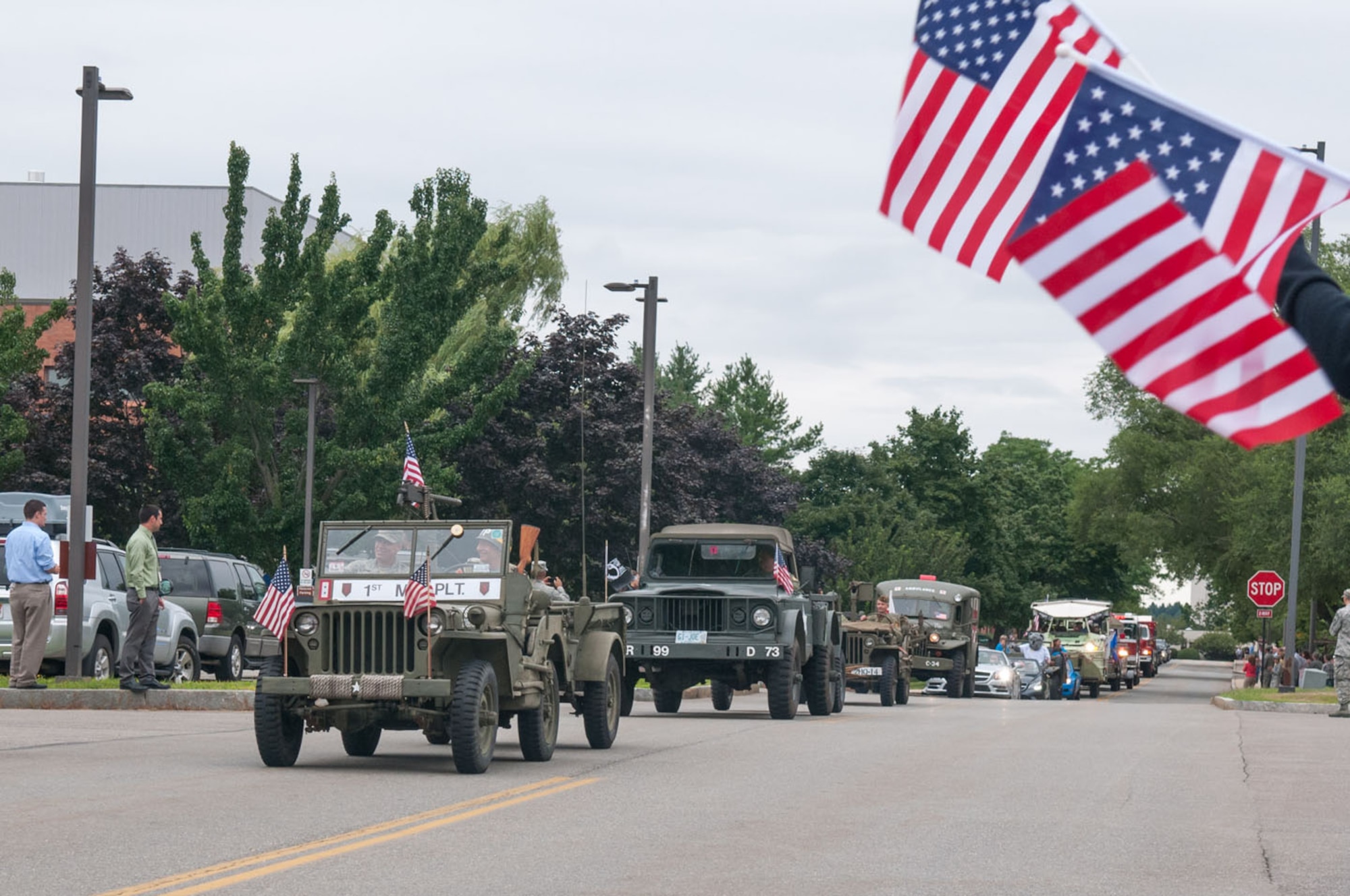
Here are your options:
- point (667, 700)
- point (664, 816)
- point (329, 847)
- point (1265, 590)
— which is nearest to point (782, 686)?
point (667, 700)

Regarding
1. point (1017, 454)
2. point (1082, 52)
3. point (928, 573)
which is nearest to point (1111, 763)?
point (1082, 52)

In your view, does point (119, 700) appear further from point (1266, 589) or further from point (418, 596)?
point (1266, 589)

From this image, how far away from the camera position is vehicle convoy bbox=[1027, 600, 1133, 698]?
177 ft

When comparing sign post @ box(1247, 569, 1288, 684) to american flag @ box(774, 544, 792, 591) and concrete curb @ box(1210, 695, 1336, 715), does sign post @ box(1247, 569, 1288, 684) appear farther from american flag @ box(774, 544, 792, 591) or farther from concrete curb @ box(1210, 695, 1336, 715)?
american flag @ box(774, 544, 792, 591)

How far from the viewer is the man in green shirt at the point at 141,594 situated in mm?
20766

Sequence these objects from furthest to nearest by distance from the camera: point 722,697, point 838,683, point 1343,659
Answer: point 1343,659 → point 722,697 → point 838,683

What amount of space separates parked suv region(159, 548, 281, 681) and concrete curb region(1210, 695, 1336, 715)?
649 inches

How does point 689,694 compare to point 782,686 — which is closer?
point 782,686

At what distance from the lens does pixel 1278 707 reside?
33625mm

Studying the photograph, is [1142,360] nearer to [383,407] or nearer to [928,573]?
[383,407]

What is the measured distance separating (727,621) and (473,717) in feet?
34.5

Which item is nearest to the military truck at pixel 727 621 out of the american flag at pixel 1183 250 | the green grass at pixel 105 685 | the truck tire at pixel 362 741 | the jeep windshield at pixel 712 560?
the jeep windshield at pixel 712 560

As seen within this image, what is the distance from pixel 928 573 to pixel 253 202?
30912mm

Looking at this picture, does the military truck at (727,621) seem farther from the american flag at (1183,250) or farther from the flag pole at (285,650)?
the american flag at (1183,250)
